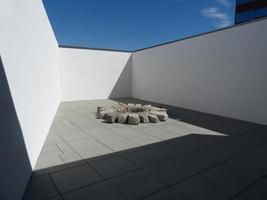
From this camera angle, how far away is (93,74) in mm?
7922

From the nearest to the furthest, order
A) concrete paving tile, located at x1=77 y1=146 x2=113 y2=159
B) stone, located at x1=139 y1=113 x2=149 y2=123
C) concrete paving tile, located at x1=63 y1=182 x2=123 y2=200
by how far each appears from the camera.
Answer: concrete paving tile, located at x1=63 y1=182 x2=123 y2=200 → concrete paving tile, located at x1=77 y1=146 x2=113 y2=159 → stone, located at x1=139 y1=113 x2=149 y2=123

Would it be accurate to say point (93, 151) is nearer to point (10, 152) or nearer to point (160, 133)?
point (10, 152)

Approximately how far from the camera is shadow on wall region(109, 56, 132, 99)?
8.56 meters

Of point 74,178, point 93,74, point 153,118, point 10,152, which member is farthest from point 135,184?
point 93,74

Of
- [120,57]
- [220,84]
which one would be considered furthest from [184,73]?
[120,57]

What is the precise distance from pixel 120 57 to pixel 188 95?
4.21m

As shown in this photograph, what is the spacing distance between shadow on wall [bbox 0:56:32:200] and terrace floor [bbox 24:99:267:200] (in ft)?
0.68

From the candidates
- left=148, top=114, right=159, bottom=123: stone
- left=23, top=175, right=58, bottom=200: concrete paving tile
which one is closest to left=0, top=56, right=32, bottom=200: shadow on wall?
left=23, top=175, right=58, bottom=200: concrete paving tile

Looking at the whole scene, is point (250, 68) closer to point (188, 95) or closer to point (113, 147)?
point (188, 95)

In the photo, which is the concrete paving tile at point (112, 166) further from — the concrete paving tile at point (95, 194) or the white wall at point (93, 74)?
the white wall at point (93, 74)

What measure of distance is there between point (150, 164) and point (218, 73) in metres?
4.10

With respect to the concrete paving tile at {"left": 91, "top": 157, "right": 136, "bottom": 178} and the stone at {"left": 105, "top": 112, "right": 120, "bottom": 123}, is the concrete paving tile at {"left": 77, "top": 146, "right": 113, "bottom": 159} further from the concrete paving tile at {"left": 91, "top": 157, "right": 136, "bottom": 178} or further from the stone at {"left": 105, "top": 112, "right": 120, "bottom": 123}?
the stone at {"left": 105, "top": 112, "right": 120, "bottom": 123}

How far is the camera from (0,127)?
1.17 meters

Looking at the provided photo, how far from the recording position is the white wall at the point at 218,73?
4.20 metres
